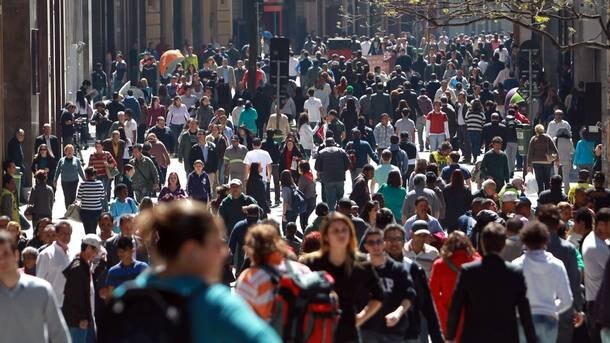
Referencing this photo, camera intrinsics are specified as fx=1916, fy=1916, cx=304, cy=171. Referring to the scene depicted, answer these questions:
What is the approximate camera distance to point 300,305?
8750 millimetres

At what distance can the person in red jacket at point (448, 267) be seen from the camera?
11508mm

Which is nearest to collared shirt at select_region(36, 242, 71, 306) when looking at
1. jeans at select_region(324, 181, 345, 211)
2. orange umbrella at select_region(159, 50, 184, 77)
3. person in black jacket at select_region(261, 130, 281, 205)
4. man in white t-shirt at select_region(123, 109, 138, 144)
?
jeans at select_region(324, 181, 345, 211)

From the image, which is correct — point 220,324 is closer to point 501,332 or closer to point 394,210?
point 501,332

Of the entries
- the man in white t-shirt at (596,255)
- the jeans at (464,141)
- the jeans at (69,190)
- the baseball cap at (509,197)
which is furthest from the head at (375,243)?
the jeans at (464,141)

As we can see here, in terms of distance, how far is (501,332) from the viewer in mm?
9844

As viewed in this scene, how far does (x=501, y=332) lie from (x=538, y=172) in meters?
16.8

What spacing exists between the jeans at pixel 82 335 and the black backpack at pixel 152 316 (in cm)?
799

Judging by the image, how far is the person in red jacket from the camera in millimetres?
11508

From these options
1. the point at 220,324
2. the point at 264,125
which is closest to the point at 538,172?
the point at 264,125

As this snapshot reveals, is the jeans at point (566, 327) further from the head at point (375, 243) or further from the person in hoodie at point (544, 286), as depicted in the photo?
the head at point (375, 243)

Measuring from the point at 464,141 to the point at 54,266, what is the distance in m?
21.2

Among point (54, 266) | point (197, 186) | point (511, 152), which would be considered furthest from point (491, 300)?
point (511, 152)

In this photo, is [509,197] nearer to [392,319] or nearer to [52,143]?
[392,319]

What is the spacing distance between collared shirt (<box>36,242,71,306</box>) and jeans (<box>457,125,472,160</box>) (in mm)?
20474
